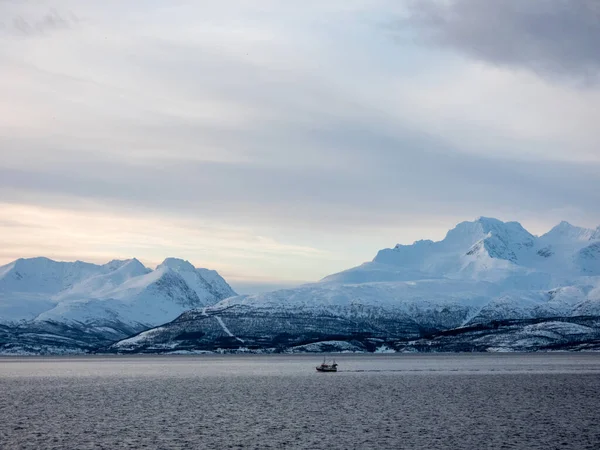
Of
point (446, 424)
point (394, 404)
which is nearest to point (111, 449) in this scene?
point (446, 424)

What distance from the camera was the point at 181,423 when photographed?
123 meters

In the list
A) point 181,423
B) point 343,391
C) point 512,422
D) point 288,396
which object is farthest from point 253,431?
point 343,391

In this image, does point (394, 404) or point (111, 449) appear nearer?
point (111, 449)

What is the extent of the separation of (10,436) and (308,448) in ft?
126

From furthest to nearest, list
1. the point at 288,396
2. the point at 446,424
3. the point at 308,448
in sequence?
the point at 288,396 → the point at 446,424 → the point at 308,448

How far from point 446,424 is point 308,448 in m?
29.6

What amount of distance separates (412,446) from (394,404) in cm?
5494

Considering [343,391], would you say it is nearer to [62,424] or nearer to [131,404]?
[131,404]

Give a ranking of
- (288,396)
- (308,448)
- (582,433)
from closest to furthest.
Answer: (308,448) → (582,433) → (288,396)

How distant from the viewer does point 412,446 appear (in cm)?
9819

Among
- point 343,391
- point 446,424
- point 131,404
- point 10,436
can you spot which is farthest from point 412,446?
point 343,391

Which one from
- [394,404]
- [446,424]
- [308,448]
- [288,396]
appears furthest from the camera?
[288,396]

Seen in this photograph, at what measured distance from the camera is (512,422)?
398 feet

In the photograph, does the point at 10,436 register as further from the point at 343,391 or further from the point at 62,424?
the point at 343,391
